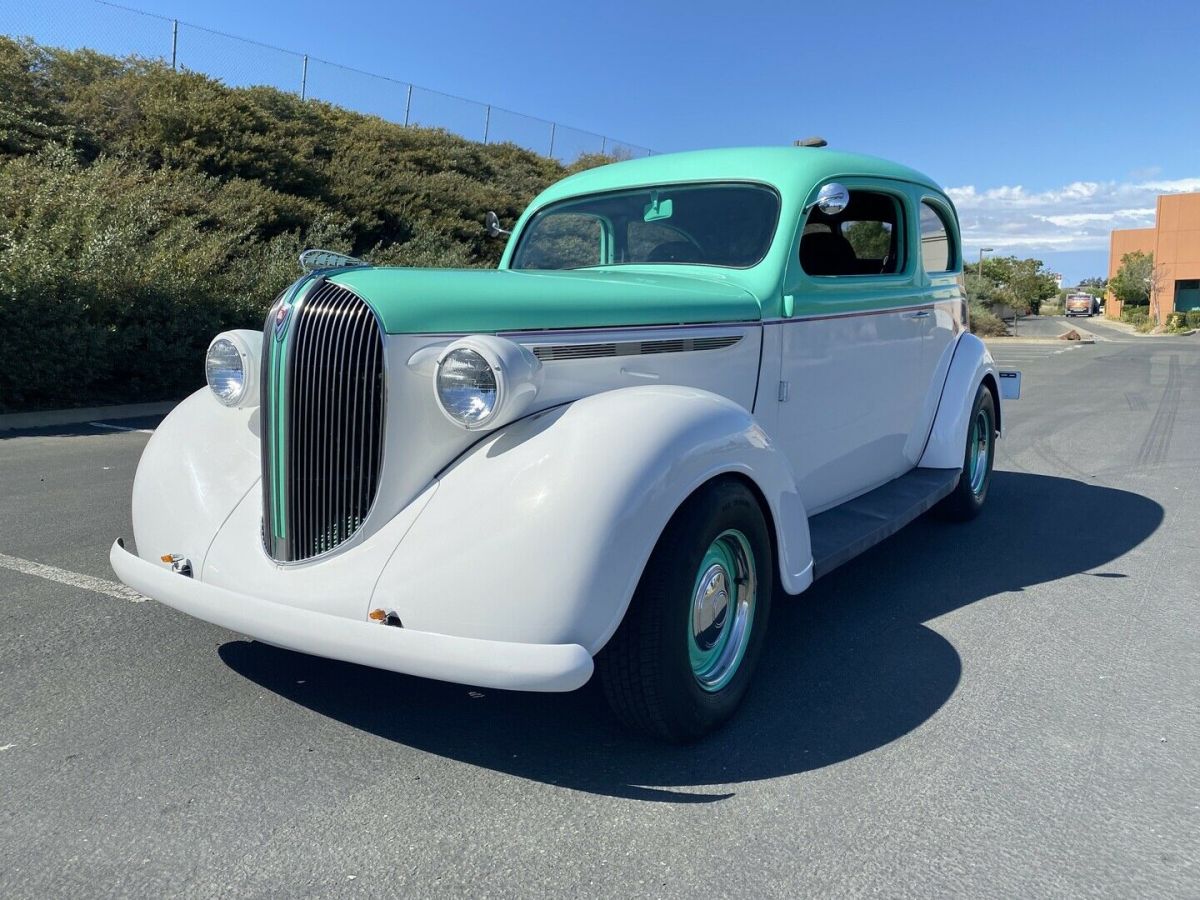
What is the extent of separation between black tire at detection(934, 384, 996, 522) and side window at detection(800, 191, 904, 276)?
1152 millimetres

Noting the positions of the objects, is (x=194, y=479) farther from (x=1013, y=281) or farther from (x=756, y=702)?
(x=1013, y=281)

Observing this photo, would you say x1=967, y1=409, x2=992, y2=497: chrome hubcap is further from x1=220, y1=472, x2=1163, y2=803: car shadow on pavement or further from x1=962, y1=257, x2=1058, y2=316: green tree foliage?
x1=962, y1=257, x2=1058, y2=316: green tree foliage

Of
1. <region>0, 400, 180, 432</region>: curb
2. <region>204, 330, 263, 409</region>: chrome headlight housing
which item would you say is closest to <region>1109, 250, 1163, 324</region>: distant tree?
<region>0, 400, 180, 432</region>: curb

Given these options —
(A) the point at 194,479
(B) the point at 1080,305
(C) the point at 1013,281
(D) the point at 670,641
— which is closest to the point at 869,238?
(D) the point at 670,641

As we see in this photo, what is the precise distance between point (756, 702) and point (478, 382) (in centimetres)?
142

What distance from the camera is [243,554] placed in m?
2.92

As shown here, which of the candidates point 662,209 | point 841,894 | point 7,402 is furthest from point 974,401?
point 7,402

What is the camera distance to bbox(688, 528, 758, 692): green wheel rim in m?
2.90

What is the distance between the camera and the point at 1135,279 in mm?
66875

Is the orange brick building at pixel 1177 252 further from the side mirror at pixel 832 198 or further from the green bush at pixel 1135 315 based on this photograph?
the side mirror at pixel 832 198

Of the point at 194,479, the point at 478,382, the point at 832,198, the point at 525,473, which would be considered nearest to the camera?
the point at 525,473

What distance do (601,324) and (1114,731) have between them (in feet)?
6.73

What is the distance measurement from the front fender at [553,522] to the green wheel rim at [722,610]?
0.29 meters

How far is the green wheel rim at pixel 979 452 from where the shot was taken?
5527mm
